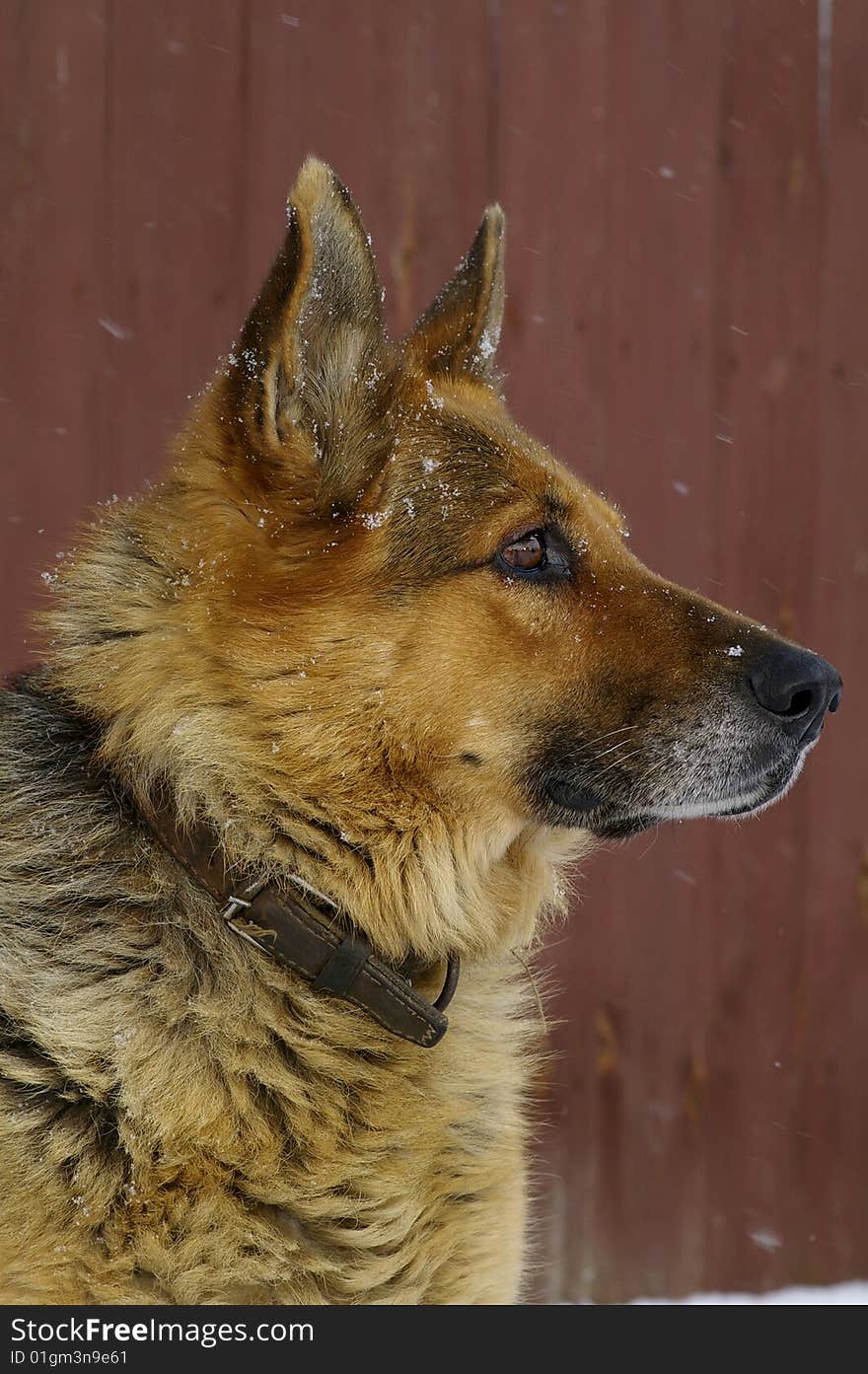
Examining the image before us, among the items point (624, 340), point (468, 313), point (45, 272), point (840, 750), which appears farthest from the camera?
point (840, 750)

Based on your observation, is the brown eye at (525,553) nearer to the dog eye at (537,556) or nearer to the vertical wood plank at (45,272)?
the dog eye at (537,556)

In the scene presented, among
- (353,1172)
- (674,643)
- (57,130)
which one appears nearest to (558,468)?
(674,643)

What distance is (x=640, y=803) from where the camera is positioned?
9.25 ft

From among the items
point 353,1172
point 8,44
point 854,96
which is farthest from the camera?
point 854,96

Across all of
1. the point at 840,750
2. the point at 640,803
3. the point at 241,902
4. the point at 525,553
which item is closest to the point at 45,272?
the point at 525,553

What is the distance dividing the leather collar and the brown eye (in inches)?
32.9

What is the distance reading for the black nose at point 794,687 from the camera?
9.07ft

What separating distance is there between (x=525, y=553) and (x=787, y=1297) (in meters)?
4.04

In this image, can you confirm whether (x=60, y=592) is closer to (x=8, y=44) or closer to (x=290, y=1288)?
(x=290, y=1288)

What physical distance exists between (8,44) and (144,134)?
0.51m

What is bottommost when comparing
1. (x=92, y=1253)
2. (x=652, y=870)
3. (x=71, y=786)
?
(x=652, y=870)

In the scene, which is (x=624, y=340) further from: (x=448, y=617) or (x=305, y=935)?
(x=305, y=935)

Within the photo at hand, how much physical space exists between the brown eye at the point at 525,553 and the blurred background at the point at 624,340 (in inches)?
85.5

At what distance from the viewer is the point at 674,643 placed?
280 centimetres
